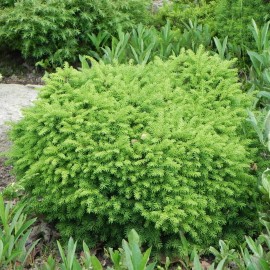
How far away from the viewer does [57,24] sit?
19.1 feet

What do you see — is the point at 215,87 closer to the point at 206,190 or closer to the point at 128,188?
the point at 206,190

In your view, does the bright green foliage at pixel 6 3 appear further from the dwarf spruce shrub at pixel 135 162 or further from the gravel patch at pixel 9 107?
the dwarf spruce shrub at pixel 135 162

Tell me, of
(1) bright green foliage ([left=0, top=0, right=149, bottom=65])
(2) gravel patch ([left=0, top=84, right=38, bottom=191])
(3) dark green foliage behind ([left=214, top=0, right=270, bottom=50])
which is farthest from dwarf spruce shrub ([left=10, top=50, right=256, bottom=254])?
(1) bright green foliage ([left=0, top=0, right=149, bottom=65])

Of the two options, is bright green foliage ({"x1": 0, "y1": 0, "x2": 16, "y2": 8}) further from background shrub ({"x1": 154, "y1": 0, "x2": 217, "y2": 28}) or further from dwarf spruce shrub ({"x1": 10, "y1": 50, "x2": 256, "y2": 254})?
dwarf spruce shrub ({"x1": 10, "y1": 50, "x2": 256, "y2": 254})

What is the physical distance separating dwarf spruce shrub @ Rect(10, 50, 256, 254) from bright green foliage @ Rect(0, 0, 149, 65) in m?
2.31

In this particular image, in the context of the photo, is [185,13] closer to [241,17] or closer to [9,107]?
[241,17]

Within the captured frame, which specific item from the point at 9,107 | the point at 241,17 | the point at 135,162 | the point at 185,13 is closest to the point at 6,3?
the point at 9,107

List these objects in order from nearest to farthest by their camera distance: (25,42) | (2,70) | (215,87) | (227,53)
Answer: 1. (215,87)
2. (227,53)
3. (25,42)
4. (2,70)

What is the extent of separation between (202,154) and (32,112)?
1.11 meters

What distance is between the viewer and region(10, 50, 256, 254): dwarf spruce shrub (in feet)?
10.0

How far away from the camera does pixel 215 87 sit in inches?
150

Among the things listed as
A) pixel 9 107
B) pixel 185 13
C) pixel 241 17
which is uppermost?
pixel 241 17

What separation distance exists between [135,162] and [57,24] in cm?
317

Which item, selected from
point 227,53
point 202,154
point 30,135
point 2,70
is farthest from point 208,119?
point 2,70
